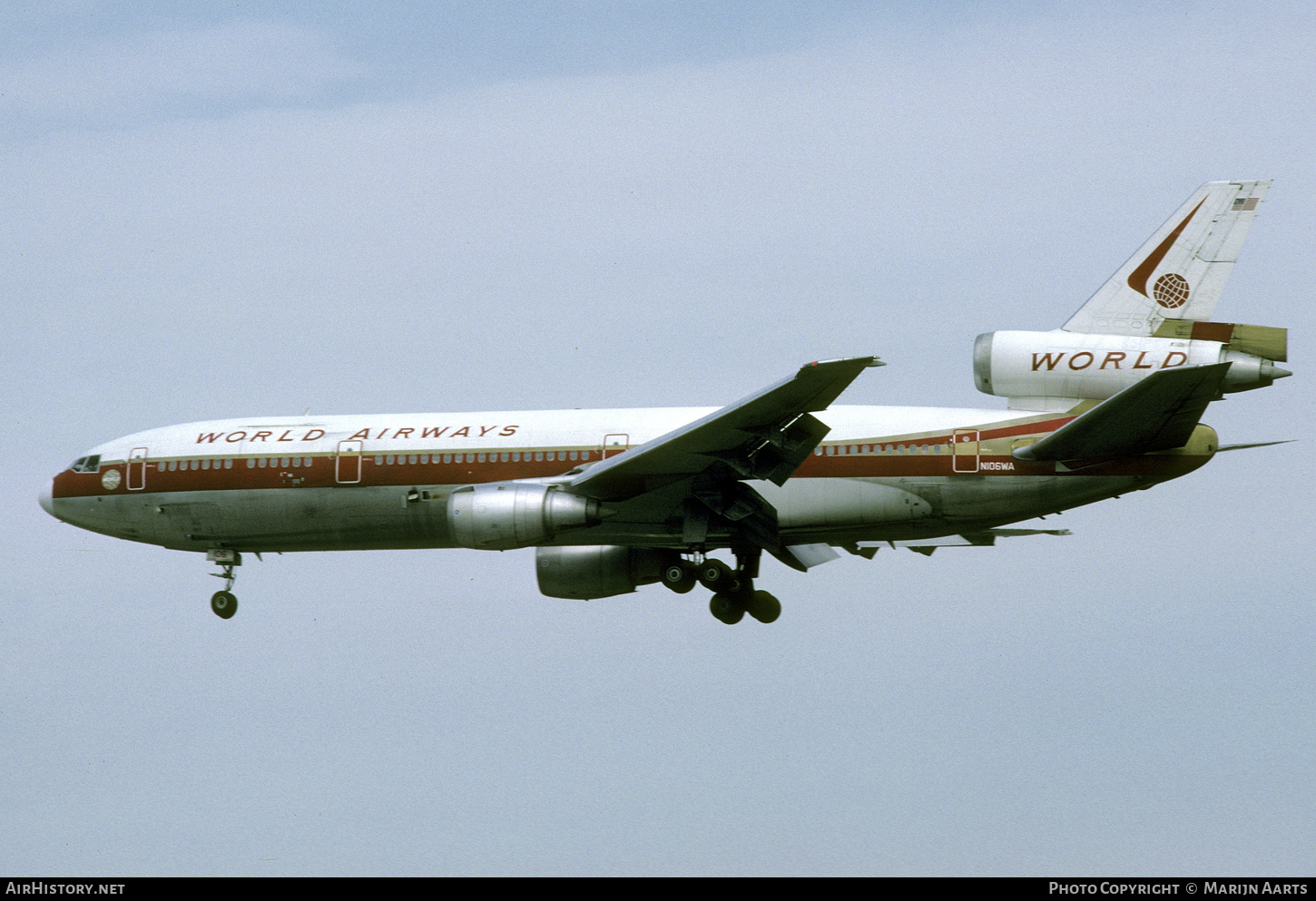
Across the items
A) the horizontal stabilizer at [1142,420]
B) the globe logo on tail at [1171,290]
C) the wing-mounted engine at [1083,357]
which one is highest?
the globe logo on tail at [1171,290]

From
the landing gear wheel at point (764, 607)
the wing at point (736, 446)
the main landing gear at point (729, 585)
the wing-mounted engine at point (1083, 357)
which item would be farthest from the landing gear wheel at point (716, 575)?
the wing-mounted engine at point (1083, 357)

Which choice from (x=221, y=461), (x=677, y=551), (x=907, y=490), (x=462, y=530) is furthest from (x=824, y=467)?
(x=221, y=461)

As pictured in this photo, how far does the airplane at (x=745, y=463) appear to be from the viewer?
2748cm

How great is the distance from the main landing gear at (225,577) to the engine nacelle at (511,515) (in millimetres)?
6664

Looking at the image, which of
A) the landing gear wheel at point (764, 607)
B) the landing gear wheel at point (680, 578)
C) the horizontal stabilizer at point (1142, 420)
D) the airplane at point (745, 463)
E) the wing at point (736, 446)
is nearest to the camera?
the horizontal stabilizer at point (1142, 420)

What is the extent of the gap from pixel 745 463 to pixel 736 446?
1.52 feet

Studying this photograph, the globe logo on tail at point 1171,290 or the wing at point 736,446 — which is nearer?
the wing at point 736,446

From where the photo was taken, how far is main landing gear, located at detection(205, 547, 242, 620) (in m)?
32.3

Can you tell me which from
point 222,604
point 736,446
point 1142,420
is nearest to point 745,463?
point 736,446

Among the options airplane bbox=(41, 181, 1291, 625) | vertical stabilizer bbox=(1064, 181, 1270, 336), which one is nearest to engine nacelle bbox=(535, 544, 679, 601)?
airplane bbox=(41, 181, 1291, 625)

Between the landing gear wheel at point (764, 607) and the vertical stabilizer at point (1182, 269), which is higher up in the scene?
the vertical stabilizer at point (1182, 269)

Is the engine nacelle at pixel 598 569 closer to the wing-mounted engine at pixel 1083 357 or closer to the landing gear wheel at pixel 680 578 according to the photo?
the landing gear wheel at pixel 680 578
